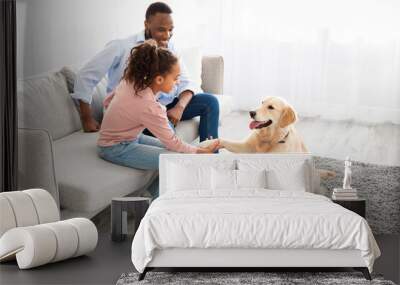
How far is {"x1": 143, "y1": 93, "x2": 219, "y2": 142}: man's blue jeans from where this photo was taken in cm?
756

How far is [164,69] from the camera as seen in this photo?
24.4 ft

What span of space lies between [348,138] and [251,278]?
2409 mm

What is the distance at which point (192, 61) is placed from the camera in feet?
24.8

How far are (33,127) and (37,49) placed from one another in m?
0.74

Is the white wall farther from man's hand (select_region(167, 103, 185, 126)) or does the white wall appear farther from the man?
man's hand (select_region(167, 103, 185, 126))

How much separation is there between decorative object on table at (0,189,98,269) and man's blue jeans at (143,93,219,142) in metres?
1.67

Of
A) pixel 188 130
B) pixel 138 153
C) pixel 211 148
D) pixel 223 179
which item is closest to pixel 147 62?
pixel 188 130

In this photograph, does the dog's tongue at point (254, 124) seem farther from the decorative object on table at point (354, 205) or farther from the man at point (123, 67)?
the decorative object on table at point (354, 205)

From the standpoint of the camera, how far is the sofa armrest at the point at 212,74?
7582mm

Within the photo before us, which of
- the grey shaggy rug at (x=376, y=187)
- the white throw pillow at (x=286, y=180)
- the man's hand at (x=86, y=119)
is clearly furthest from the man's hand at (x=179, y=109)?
the grey shaggy rug at (x=376, y=187)

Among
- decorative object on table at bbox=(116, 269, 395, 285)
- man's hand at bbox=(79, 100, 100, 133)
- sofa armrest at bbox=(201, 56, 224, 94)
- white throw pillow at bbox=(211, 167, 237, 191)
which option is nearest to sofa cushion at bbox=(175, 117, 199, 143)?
sofa armrest at bbox=(201, 56, 224, 94)

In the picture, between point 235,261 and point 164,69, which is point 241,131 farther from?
point 235,261

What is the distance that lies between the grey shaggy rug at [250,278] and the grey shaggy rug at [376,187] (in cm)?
183

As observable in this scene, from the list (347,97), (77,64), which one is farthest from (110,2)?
(347,97)
